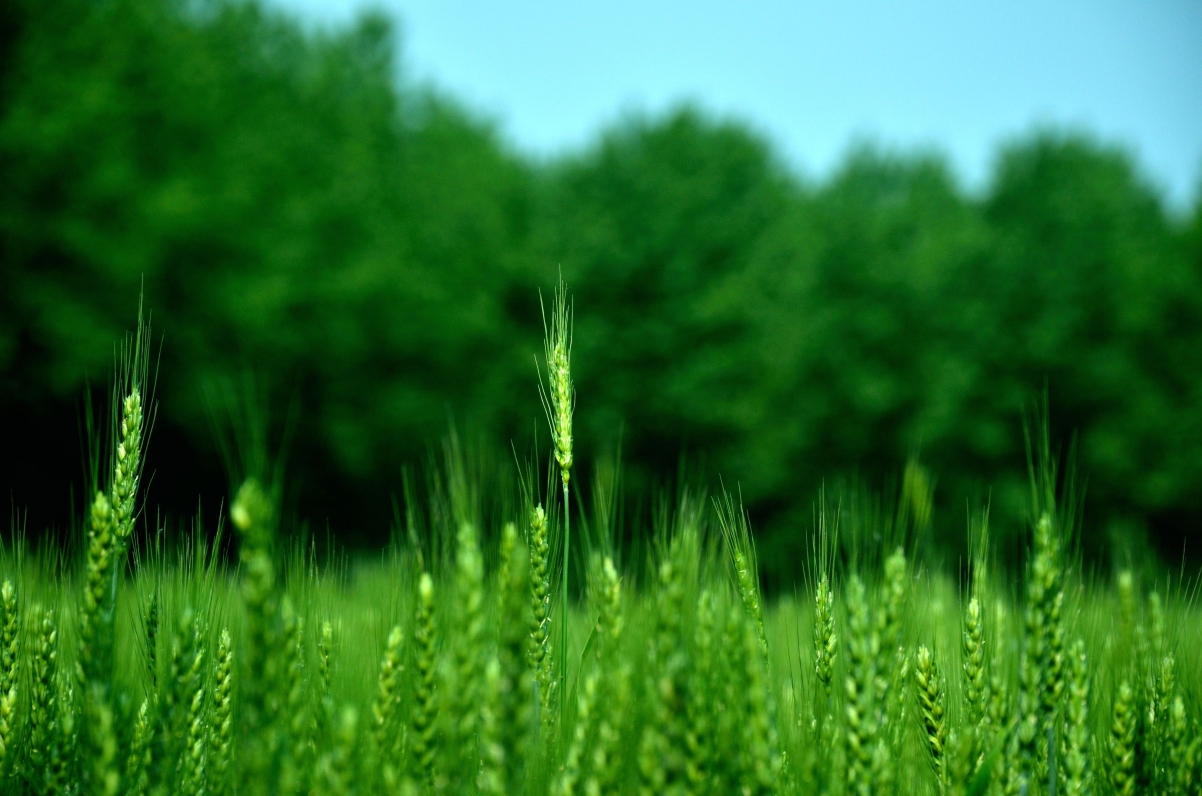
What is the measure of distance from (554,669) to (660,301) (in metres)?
23.2

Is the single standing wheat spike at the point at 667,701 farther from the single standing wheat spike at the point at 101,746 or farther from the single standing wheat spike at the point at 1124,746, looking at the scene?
the single standing wheat spike at the point at 1124,746

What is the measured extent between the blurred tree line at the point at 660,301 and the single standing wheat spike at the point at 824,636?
19.2 metres

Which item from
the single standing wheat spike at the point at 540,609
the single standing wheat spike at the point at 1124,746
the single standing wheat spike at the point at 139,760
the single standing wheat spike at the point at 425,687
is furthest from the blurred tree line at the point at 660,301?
the single standing wheat spike at the point at 1124,746

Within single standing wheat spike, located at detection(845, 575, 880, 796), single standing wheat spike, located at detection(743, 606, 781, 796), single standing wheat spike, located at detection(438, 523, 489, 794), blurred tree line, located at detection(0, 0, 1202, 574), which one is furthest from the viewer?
blurred tree line, located at detection(0, 0, 1202, 574)

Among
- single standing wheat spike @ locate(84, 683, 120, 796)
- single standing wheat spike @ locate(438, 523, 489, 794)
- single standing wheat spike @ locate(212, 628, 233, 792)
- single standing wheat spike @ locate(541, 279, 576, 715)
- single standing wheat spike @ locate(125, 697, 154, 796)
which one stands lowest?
single standing wheat spike @ locate(125, 697, 154, 796)

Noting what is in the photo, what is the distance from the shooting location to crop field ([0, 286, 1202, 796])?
145cm

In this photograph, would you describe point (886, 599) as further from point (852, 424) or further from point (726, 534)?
point (852, 424)

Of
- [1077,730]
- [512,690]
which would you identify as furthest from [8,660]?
[1077,730]

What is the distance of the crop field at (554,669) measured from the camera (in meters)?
1.45

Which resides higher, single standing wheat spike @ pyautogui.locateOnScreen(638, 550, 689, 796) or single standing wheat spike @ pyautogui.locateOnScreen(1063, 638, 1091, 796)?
single standing wheat spike @ pyautogui.locateOnScreen(638, 550, 689, 796)

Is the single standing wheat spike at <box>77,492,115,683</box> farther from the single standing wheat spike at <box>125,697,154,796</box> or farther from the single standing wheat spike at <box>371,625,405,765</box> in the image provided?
the single standing wheat spike at <box>371,625,405,765</box>

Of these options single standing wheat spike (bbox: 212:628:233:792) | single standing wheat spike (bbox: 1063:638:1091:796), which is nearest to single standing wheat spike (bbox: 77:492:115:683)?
single standing wheat spike (bbox: 212:628:233:792)

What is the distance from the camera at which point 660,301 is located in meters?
25.0

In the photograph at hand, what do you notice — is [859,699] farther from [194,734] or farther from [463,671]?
[194,734]
